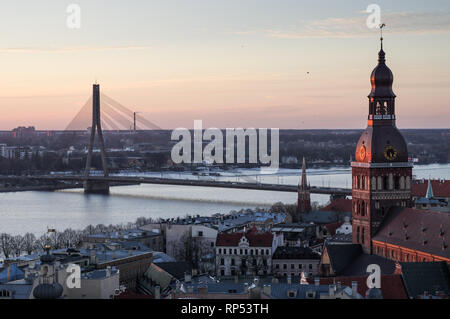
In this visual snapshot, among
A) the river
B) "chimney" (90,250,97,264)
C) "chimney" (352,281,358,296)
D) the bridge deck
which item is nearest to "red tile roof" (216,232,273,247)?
"chimney" (90,250,97,264)

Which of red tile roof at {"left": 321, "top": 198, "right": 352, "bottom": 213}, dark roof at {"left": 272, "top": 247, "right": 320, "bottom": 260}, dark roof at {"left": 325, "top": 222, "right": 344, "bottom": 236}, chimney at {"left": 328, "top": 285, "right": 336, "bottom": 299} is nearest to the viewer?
chimney at {"left": 328, "top": 285, "right": 336, "bottom": 299}

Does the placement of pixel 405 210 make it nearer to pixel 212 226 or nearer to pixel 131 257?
pixel 131 257

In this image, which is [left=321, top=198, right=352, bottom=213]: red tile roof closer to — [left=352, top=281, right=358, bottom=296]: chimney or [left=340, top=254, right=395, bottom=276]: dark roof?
[left=340, top=254, right=395, bottom=276]: dark roof

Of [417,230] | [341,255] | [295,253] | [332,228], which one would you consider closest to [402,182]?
[417,230]

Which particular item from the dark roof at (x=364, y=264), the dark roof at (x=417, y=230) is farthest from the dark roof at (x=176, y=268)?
the dark roof at (x=417, y=230)

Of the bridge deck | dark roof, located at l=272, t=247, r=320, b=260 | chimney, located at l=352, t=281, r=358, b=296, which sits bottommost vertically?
dark roof, located at l=272, t=247, r=320, b=260

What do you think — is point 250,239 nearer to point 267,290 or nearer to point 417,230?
point 417,230

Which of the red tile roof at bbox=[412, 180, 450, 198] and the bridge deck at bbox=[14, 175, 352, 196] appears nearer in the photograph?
the red tile roof at bbox=[412, 180, 450, 198]
